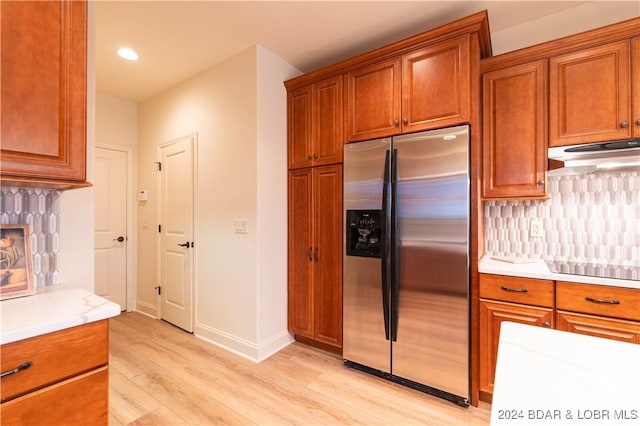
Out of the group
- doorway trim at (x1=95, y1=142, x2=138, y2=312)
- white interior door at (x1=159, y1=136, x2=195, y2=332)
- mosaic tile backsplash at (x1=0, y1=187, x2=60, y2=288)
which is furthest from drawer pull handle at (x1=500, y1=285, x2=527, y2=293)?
doorway trim at (x1=95, y1=142, x2=138, y2=312)

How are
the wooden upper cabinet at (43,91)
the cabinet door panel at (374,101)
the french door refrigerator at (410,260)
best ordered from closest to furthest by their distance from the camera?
the wooden upper cabinet at (43,91) < the french door refrigerator at (410,260) < the cabinet door panel at (374,101)

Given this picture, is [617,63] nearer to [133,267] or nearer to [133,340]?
[133,340]

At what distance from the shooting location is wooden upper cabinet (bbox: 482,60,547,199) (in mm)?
1999

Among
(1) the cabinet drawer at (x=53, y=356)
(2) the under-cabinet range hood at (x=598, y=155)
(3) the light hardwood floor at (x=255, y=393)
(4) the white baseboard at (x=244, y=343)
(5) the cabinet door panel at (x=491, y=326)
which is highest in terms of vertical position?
(2) the under-cabinet range hood at (x=598, y=155)

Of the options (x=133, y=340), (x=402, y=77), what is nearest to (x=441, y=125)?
(x=402, y=77)

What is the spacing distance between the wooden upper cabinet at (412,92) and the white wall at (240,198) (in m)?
0.79

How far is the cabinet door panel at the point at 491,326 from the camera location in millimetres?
1820

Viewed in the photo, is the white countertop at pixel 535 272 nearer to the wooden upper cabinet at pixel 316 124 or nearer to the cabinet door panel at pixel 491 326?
the cabinet door panel at pixel 491 326

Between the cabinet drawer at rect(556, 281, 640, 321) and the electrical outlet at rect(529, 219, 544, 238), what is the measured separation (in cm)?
66

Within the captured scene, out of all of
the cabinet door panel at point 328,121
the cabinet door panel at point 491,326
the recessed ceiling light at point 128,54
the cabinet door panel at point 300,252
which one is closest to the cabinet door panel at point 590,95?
A: the cabinet door panel at point 491,326

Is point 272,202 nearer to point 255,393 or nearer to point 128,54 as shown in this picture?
point 255,393

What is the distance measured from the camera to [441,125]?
78.9 inches

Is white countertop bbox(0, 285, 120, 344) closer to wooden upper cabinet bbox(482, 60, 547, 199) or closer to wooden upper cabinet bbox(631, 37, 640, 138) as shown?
wooden upper cabinet bbox(482, 60, 547, 199)

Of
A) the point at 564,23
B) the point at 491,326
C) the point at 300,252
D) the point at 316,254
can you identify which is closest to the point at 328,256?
the point at 316,254
